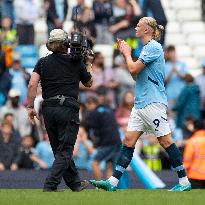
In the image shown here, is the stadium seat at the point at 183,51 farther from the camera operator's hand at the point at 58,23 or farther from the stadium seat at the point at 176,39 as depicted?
the camera operator's hand at the point at 58,23

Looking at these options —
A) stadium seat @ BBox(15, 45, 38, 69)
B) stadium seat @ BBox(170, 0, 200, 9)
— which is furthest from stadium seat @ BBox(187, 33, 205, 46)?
stadium seat @ BBox(15, 45, 38, 69)

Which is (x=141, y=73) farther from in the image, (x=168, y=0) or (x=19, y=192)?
(x=168, y=0)

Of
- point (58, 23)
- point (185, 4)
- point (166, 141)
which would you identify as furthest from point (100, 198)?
point (185, 4)

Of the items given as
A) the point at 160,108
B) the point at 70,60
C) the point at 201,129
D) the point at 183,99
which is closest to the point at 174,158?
the point at 160,108

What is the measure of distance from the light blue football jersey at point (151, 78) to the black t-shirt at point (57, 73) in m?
0.74

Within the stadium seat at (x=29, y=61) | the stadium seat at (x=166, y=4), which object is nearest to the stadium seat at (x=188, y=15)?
the stadium seat at (x=166, y=4)

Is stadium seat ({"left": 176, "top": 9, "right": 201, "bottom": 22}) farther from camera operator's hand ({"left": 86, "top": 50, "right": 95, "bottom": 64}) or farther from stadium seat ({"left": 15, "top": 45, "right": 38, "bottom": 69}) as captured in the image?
camera operator's hand ({"left": 86, "top": 50, "right": 95, "bottom": 64})

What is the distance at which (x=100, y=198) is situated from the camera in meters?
13.7

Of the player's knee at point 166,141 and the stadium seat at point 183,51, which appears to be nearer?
the player's knee at point 166,141

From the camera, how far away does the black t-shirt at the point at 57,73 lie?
14680mm

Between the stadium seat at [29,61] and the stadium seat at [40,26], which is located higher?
the stadium seat at [40,26]

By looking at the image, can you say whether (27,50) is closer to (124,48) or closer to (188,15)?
(188,15)

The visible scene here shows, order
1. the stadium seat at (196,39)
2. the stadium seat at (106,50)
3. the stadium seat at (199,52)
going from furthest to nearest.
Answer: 1. the stadium seat at (196,39)
2. the stadium seat at (199,52)
3. the stadium seat at (106,50)

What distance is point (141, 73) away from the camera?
14.8 m
